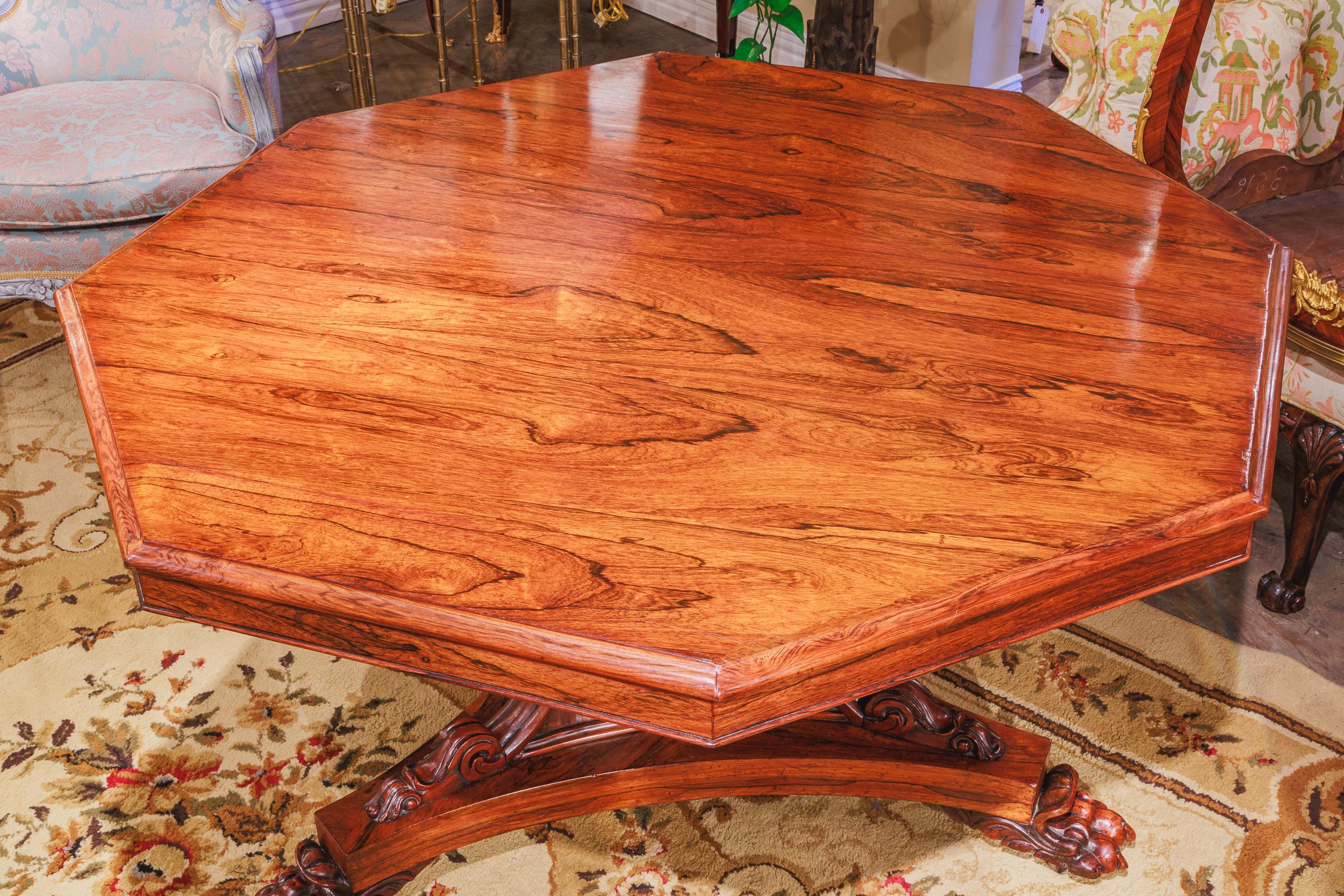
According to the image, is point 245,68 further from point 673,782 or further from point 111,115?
point 673,782

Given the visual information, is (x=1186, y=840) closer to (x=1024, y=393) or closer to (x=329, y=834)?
(x=1024, y=393)

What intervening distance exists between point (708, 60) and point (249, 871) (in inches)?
52.7

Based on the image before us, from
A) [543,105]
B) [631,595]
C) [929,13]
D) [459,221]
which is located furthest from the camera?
[929,13]

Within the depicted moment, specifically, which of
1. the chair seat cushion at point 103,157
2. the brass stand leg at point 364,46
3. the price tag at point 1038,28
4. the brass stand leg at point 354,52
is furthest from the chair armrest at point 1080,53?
the price tag at point 1038,28

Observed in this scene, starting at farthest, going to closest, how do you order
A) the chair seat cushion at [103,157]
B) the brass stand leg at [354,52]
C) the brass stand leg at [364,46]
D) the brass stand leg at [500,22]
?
the brass stand leg at [500,22] < the brass stand leg at [354,52] < the brass stand leg at [364,46] < the chair seat cushion at [103,157]

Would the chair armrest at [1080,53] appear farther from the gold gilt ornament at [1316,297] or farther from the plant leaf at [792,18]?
the plant leaf at [792,18]

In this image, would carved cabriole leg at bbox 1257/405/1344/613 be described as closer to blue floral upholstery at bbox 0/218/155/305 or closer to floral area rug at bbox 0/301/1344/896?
floral area rug at bbox 0/301/1344/896

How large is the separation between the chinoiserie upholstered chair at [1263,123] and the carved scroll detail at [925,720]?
70cm

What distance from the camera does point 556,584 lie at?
32.8 inches

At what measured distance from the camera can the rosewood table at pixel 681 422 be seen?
838 millimetres

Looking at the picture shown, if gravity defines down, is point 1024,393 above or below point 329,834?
above

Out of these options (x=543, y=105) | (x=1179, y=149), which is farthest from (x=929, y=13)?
(x=543, y=105)

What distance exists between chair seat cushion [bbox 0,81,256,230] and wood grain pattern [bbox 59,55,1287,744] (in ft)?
2.29

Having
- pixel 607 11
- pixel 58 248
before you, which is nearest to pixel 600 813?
pixel 58 248
